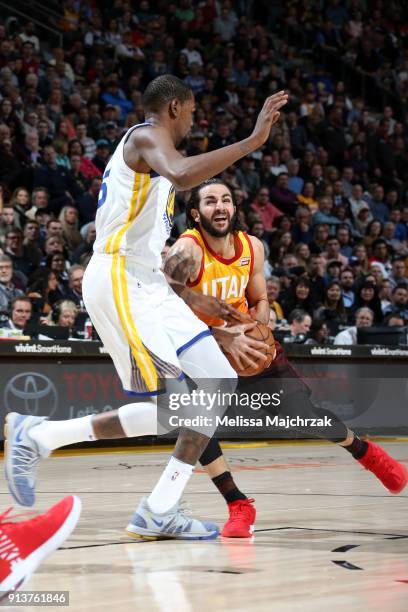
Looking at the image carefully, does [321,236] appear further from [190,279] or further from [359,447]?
[359,447]

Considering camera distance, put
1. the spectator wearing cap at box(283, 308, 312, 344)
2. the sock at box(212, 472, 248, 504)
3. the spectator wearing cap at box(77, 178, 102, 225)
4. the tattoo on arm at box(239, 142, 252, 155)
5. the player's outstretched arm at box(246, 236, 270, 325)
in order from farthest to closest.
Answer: the spectator wearing cap at box(77, 178, 102, 225), the spectator wearing cap at box(283, 308, 312, 344), the player's outstretched arm at box(246, 236, 270, 325), the sock at box(212, 472, 248, 504), the tattoo on arm at box(239, 142, 252, 155)

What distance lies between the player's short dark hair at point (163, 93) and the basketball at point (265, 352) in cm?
125

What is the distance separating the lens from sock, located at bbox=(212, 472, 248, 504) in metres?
5.08

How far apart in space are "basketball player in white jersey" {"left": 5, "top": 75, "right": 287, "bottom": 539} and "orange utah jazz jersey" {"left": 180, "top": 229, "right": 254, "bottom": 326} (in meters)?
0.65

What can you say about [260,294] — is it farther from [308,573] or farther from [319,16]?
[319,16]

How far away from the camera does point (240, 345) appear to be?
516cm

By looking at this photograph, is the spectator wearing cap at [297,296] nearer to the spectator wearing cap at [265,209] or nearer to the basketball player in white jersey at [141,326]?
the spectator wearing cap at [265,209]

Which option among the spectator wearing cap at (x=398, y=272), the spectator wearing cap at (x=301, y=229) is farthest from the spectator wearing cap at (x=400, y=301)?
the spectator wearing cap at (x=301, y=229)

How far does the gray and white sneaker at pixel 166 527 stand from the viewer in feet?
15.8

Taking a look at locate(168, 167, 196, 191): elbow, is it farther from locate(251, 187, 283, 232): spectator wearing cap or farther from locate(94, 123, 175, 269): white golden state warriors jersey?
locate(251, 187, 283, 232): spectator wearing cap

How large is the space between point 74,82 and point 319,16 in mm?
7435

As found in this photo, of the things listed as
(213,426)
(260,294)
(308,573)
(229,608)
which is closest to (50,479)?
(260,294)

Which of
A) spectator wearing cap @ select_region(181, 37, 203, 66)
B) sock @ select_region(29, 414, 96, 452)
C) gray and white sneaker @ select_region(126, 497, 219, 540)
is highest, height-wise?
spectator wearing cap @ select_region(181, 37, 203, 66)

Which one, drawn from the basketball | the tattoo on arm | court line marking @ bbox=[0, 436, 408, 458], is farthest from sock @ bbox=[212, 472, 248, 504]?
court line marking @ bbox=[0, 436, 408, 458]
